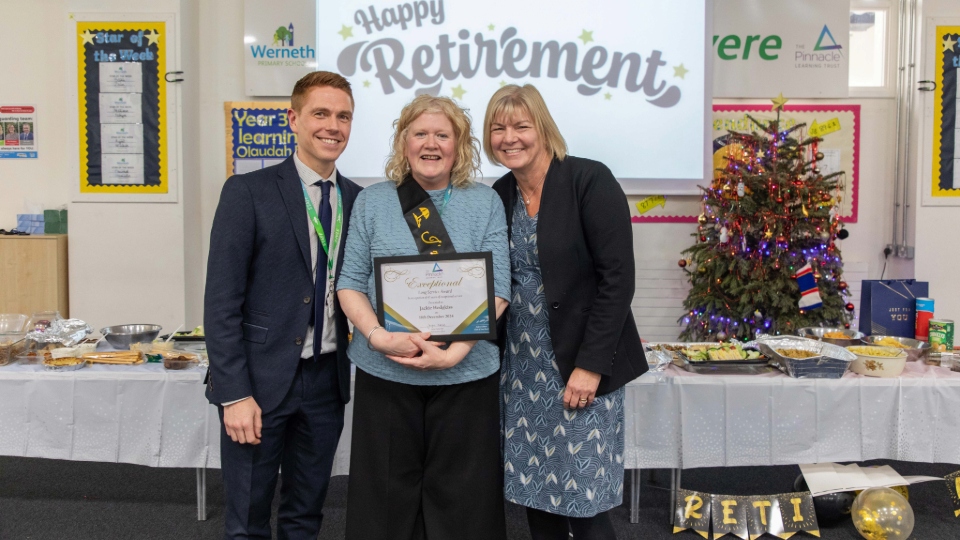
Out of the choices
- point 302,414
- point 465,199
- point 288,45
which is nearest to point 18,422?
point 302,414

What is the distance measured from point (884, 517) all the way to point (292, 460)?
7.09 ft

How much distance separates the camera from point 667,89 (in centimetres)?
432

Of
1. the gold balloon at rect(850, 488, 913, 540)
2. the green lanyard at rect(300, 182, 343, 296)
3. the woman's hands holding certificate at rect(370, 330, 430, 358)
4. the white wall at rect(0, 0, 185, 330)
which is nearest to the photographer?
the woman's hands holding certificate at rect(370, 330, 430, 358)

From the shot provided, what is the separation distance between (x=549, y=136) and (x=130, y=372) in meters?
1.88

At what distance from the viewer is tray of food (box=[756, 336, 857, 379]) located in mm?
2520

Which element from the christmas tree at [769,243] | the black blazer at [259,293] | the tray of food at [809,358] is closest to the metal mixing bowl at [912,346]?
the tray of food at [809,358]

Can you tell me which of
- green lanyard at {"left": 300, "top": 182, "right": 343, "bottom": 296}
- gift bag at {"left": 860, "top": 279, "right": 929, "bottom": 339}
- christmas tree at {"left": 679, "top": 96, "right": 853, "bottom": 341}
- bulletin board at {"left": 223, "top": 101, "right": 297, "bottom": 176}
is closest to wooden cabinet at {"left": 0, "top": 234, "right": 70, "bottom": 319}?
bulletin board at {"left": 223, "top": 101, "right": 297, "bottom": 176}

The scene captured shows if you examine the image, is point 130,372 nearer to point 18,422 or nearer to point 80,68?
point 18,422

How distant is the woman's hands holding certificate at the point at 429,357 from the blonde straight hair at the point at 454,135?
0.43 meters

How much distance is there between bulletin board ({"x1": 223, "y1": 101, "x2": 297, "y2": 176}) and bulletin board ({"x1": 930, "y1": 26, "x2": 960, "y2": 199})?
4.37 m

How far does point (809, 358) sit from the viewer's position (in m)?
2.52

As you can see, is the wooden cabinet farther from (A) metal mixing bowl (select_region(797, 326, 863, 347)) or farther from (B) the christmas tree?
(A) metal mixing bowl (select_region(797, 326, 863, 347))

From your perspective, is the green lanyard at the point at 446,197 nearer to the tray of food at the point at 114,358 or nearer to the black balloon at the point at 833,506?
the tray of food at the point at 114,358

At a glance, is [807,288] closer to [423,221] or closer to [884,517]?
[884,517]
